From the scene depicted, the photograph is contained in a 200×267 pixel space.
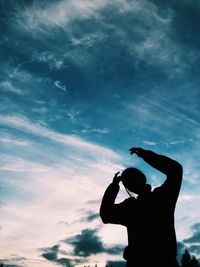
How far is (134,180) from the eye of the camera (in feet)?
12.8

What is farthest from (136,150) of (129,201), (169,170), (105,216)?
(105,216)

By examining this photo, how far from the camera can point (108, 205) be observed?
4.02 metres

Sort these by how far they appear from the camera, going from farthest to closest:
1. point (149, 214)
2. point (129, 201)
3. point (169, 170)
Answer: point (129, 201) < point (149, 214) < point (169, 170)

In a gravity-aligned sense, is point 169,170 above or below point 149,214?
above

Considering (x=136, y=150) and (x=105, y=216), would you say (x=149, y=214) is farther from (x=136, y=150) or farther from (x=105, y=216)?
(x=136, y=150)

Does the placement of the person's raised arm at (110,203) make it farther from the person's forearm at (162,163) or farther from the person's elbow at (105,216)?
the person's forearm at (162,163)

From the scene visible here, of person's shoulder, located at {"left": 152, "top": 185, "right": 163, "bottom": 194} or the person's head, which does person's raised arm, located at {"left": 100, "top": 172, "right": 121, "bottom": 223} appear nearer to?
the person's head

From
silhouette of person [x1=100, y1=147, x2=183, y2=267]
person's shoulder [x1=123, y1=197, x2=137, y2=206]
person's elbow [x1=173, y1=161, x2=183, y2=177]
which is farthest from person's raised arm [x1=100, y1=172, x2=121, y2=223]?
person's elbow [x1=173, y1=161, x2=183, y2=177]

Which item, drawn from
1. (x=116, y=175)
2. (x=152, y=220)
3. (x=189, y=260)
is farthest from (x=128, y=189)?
(x=189, y=260)

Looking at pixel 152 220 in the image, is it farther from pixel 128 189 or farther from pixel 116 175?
pixel 116 175

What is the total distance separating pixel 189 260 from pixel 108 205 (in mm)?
94101

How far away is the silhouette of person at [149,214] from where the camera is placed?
3439 mm

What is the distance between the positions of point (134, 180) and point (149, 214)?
0.50m

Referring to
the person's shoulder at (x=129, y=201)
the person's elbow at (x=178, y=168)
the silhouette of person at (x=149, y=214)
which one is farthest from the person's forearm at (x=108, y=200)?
the person's elbow at (x=178, y=168)
